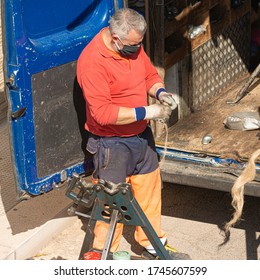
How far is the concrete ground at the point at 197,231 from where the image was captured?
275 inches

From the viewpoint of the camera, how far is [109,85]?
20.5 ft

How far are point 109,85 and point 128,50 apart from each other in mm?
266

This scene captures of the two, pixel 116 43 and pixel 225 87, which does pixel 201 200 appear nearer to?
pixel 225 87

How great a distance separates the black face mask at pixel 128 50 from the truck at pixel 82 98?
1.52 feet

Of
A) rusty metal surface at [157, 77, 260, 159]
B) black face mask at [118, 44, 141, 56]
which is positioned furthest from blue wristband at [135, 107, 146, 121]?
rusty metal surface at [157, 77, 260, 159]

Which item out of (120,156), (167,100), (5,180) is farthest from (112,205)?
(5,180)

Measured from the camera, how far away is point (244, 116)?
25.1 ft

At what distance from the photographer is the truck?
6.22m

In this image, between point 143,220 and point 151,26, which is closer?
point 143,220

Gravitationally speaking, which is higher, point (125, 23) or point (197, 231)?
point (125, 23)

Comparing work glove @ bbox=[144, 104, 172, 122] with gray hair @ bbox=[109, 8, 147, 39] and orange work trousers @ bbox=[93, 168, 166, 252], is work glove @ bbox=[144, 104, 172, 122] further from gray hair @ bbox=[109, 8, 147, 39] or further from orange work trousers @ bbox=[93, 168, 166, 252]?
orange work trousers @ bbox=[93, 168, 166, 252]

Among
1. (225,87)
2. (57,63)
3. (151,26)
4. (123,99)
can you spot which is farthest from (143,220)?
(225,87)

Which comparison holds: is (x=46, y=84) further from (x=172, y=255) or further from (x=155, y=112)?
(x=172, y=255)

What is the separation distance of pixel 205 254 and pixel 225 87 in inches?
83.2
